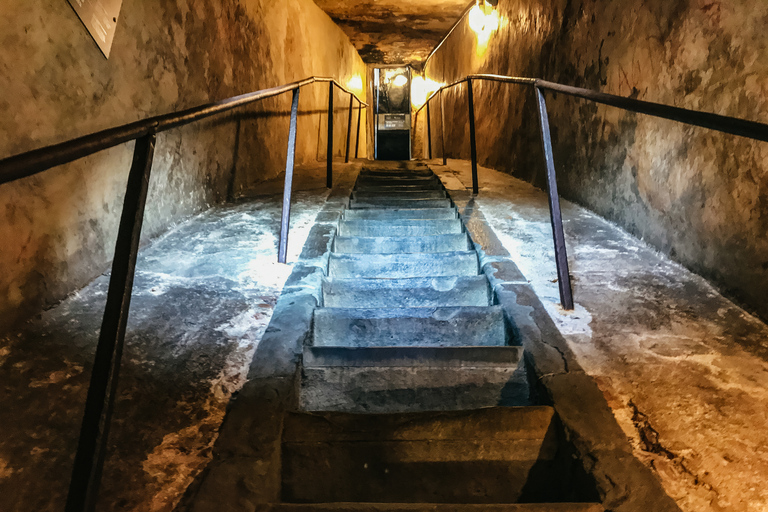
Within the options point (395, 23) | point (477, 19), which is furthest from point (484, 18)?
point (395, 23)

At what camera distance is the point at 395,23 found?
8.21 meters

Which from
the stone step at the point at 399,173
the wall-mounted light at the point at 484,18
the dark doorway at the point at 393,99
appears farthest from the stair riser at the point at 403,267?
the dark doorway at the point at 393,99

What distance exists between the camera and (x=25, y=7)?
1.65 meters

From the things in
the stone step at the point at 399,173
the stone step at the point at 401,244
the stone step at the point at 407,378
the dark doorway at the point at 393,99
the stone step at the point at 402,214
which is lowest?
the stone step at the point at 407,378

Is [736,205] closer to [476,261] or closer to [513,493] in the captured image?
[476,261]

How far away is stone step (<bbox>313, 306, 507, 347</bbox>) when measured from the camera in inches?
74.8

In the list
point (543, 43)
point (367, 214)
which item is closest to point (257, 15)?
point (367, 214)

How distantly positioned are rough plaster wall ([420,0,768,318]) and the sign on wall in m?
2.72

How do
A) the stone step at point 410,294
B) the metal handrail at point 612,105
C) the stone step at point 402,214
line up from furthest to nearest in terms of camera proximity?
1. the stone step at point 402,214
2. the stone step at point 410,294
3. the metal handrail at point 612,105

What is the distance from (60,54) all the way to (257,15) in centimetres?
281

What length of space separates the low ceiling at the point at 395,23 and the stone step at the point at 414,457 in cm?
686

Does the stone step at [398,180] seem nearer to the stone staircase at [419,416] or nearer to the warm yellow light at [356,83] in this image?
the stone staircase at [419,416]

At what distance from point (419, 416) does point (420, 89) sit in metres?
12.9

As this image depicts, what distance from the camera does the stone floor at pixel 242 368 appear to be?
1.09 m
